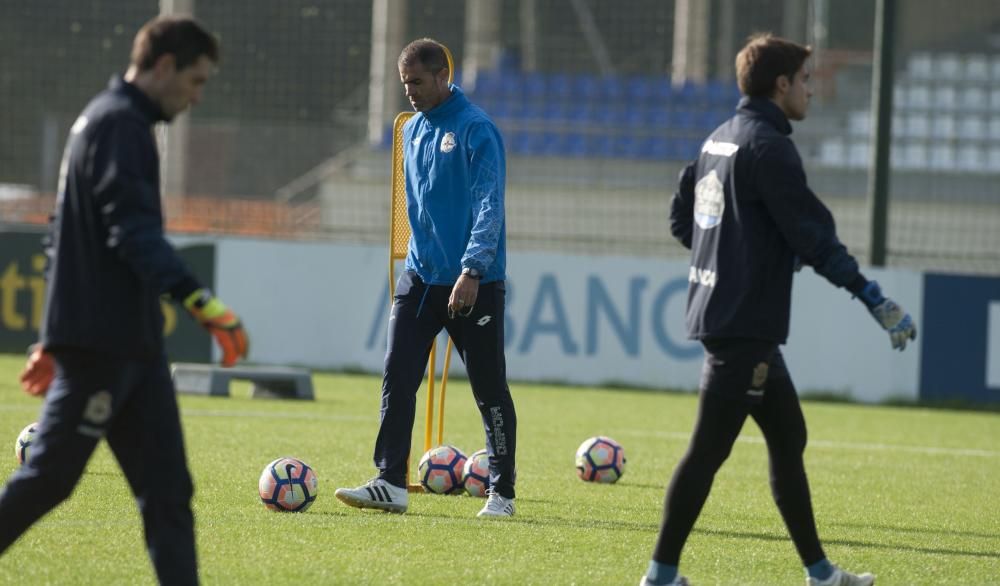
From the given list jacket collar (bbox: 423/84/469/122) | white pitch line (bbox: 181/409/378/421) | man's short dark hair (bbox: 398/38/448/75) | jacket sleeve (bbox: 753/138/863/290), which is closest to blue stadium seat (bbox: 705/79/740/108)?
white pitch line (bbox: 181/409/378/421)

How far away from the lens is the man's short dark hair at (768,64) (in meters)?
5.45

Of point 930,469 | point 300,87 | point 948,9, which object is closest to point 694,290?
point 930,469

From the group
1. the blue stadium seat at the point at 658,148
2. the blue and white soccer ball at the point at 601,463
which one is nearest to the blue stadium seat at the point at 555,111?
the blue stadium seat at the point at 658,148

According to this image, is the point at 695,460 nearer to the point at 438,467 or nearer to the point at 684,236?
the point at 684,236

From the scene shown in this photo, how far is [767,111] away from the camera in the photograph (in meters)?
5.44

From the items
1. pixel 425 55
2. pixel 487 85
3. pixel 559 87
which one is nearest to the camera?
pixel 425 55

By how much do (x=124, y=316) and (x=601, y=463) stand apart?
4.84 metres

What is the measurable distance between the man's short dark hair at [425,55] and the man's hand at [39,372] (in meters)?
2.96

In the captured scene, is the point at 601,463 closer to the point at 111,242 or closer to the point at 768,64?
the point at 768,64

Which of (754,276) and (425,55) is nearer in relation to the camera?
(754,276)

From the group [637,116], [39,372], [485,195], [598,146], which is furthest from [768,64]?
[637,116]

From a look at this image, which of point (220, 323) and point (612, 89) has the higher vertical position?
point (612, 89)

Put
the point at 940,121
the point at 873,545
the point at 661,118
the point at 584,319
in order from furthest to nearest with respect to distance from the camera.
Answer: the point at 940,121 < the point at 661,118 < the point at 584,319 < the point at 873,545

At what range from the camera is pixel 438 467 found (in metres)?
8.11
